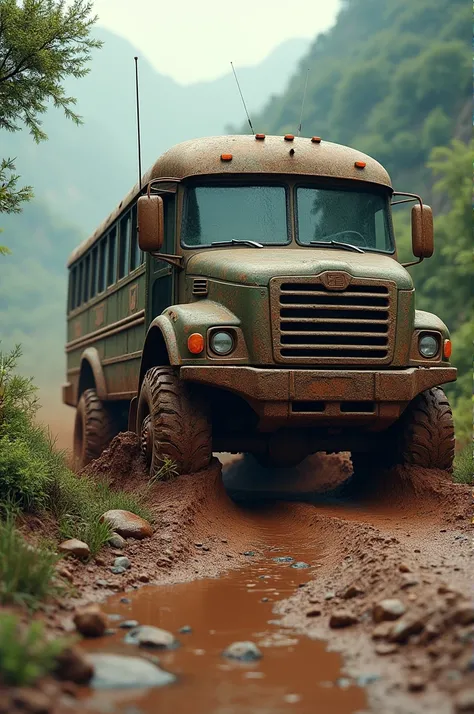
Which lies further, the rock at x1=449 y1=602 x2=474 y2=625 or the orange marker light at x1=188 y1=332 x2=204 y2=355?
the orange marker light at x1=188 y1=332 x2=204 y2=355

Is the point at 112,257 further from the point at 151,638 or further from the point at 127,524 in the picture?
the point at 151,638

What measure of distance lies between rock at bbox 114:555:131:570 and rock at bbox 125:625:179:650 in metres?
1.55

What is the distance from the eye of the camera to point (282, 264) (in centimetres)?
808

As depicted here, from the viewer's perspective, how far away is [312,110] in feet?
250

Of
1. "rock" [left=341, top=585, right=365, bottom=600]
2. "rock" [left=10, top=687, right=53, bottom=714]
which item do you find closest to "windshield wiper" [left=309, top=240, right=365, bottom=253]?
"rock" [left=341, top=585, right=365, bottom=600]

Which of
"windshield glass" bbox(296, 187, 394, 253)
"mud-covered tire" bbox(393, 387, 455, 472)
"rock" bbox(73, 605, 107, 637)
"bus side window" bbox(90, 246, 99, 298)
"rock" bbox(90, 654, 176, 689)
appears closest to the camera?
"rock" bbox(90, 654, 176, 689)

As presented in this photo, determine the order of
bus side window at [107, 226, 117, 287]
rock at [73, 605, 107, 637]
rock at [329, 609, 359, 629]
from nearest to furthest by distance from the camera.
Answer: rock at [73, 605, 107, 637] < rock at [329, 609, 359, 629] < bus side window at [107, 226, 117, 287]

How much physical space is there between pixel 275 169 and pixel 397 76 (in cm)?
5690

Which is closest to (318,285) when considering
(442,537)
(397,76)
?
(442,537)

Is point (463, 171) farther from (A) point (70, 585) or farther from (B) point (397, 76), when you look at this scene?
(B) point (397, 76)

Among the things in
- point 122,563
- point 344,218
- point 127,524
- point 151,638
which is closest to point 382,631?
point 151,638

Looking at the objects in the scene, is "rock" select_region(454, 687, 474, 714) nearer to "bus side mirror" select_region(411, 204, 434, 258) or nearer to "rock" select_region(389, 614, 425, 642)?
Result: "rock" select_region(389, 614, 425, 642)

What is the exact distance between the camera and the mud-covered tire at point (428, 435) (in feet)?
28.4

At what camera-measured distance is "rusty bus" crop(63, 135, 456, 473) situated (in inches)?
312
